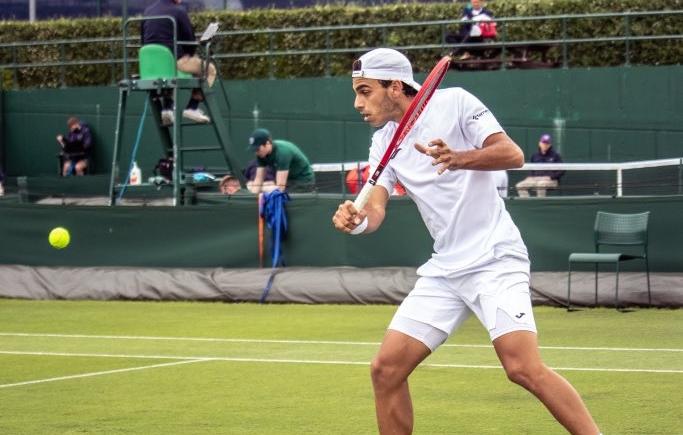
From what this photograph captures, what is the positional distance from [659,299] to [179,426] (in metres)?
7.17

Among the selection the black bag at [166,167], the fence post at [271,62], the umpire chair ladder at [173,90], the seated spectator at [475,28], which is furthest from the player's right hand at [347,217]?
the fence post at [271,62]

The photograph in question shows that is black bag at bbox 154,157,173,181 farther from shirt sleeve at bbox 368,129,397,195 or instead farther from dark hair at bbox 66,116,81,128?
shirt sleeve at bbox 368,129,397,195

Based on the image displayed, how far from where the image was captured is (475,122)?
236 inches

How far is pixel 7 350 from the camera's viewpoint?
12242mm

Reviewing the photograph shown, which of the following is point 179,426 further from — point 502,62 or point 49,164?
point 49,164

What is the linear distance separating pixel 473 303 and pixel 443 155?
73 cm

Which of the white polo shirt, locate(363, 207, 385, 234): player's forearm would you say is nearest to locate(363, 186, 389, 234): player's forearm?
locate(363, 207, 385, 234): player's forearm

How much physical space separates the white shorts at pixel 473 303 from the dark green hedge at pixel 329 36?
57.2 feet

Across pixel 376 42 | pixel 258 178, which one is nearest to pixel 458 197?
pixel 258 178

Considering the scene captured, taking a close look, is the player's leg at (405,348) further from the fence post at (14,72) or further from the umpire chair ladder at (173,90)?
the fence post at (14,72)

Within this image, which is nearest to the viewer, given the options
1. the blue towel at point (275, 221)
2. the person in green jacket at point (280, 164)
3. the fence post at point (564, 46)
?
the blue towel at point (275, 221)

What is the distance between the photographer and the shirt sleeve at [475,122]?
5949 mm

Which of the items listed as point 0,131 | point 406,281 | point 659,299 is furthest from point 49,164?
point 659,299

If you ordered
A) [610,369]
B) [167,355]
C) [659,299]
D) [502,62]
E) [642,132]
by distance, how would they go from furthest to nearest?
[502,62]
[642,132]
[659,299]
[167,355]
[610,369]
